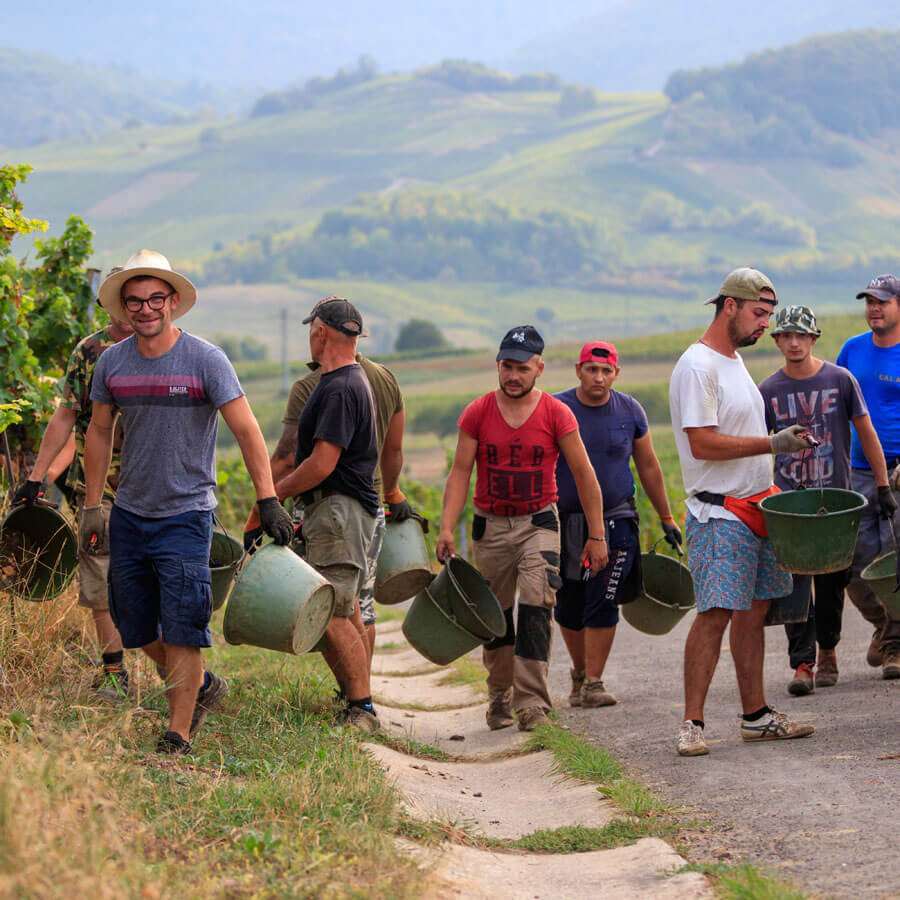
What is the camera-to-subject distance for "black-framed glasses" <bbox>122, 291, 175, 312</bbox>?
631 centimetres

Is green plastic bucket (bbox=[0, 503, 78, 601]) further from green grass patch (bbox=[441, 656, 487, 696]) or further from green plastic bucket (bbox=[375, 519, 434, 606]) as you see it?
green grass patch (bbox=[441, 656, 487, 696])

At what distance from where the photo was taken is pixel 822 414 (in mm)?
8453

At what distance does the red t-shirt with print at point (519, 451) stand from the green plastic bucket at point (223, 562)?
128 centimetres

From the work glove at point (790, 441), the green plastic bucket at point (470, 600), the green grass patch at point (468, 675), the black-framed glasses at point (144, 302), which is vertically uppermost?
the black-framed glasses at point (144, 302)

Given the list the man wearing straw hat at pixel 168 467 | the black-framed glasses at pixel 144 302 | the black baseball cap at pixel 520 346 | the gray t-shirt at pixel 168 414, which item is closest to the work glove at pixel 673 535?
the black baseball cap at pixel 520 346

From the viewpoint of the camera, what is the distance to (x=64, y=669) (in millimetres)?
7852

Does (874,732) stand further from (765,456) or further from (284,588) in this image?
(284,588)

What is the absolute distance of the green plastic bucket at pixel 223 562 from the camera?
8.09 meters

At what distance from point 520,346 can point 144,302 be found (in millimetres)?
2339

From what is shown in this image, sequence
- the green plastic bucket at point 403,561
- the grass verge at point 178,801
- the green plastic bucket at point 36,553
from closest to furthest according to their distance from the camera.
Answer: the grass verge at point 178,801
the green plastic bucket at point 36,553
the green plastic bucket at point 403,561

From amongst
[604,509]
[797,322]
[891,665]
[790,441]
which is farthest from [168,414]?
[891,665]

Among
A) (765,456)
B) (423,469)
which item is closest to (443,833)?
(765,456)

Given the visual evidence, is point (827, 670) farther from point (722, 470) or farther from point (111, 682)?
point (111, 682)

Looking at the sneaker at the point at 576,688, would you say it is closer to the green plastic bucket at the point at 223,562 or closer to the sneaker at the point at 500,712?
the sneaker at the point at 500,712
